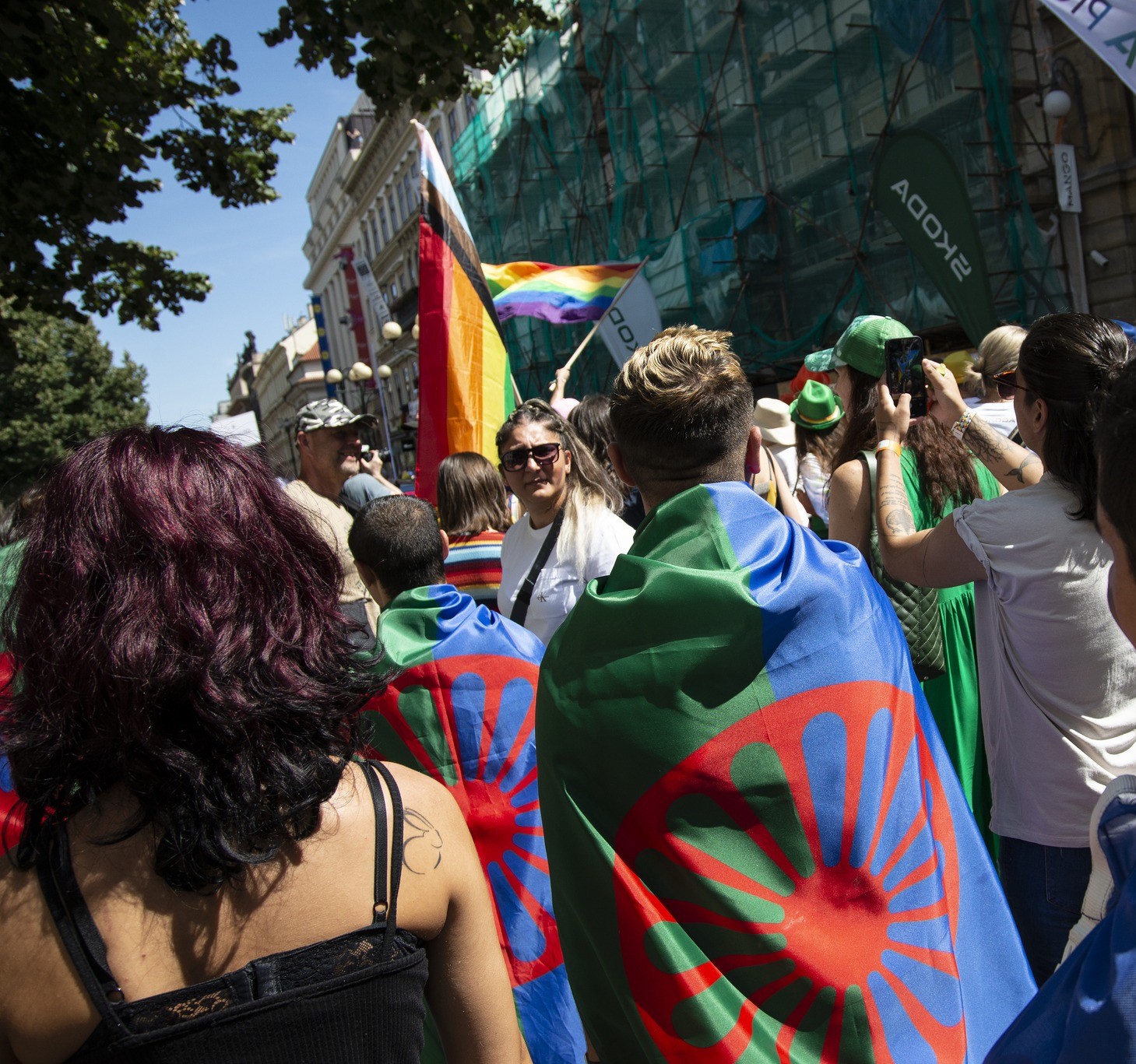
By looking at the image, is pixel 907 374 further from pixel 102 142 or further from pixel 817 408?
pixel 102 142

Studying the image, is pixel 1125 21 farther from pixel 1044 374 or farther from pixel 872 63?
pixel 872 63

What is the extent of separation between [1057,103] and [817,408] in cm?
771

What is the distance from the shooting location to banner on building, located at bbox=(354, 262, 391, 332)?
18703 millimetres

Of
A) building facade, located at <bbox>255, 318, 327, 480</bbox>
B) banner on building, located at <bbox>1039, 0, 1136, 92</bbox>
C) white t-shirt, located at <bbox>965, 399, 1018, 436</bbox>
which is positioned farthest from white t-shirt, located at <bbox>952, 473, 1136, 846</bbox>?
building facade, located at <bbox>255, 318, 327, 480</bbox>

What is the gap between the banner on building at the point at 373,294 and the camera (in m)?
18.7

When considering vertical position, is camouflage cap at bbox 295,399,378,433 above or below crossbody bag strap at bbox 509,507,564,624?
above

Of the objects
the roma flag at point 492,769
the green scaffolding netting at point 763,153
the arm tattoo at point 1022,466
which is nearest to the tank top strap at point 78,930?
the roma flag at point 492,769

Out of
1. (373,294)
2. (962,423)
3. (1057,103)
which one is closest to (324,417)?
(962,423)

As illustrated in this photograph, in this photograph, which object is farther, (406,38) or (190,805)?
(406,38)

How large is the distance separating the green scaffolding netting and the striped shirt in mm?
6289

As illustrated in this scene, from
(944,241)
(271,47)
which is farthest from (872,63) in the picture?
(271,47)

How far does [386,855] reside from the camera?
1197 millimetres

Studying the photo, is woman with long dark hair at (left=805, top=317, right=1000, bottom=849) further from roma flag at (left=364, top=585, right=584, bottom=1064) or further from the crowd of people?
roma flag at (left=364, top=585, right=584, bottom=1064)

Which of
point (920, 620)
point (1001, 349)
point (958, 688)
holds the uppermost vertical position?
point (1001, 349)
